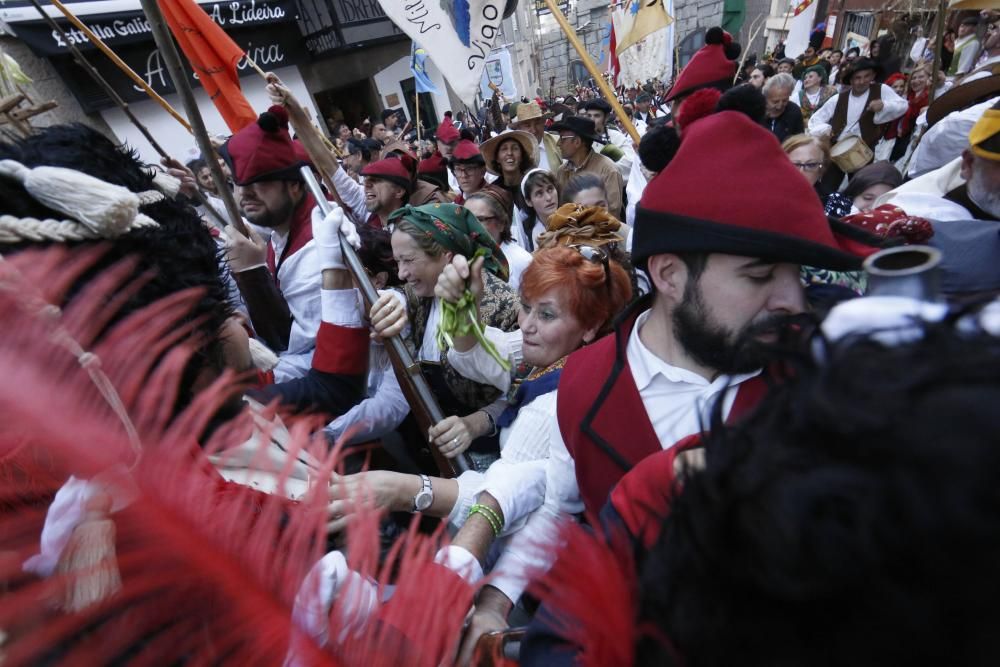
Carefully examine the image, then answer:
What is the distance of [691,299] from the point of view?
1265mm

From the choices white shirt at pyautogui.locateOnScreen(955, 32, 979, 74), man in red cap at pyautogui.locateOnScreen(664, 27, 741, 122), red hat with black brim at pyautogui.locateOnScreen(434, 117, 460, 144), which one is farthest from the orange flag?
white shirt at pyautogui.locateOnScreen(955, 32, 979, 74)

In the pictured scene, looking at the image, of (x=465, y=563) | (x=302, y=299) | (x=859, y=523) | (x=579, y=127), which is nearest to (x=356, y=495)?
(x=465, y=563)

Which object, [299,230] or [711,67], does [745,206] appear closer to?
[299,230]

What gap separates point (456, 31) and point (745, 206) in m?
4.02

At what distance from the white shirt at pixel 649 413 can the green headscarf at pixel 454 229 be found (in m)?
1.08

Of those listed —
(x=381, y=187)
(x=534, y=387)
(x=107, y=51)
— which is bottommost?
(x=534, y=387)

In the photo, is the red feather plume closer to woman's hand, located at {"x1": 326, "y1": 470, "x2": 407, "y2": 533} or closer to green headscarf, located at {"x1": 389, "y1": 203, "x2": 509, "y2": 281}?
woman's hand, located at {"x1": 326, "y1": 470, "x2": 407, "y2": 533}

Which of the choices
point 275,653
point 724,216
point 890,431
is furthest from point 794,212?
point 275,653

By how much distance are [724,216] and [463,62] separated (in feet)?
12.2

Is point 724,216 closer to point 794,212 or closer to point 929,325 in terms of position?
point 794,212

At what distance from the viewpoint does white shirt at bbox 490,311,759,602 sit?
1.22m

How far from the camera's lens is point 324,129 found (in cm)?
1297

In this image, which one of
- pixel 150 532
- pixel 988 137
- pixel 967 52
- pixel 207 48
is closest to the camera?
pixel 150 532

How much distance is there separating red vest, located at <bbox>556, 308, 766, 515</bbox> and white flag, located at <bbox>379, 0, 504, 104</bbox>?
334 cm
